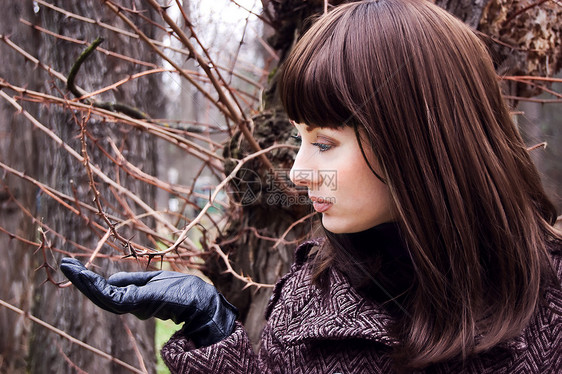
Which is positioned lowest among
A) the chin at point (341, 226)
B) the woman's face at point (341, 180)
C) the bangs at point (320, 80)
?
the chin at point (341, 226)

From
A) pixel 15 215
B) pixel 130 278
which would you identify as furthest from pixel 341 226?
pixel 15 215

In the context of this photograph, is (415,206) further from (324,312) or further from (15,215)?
(15,215)

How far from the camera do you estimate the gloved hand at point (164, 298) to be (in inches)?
38.5

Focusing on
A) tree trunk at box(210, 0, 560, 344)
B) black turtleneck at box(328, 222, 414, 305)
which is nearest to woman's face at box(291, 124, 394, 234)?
black turtleneck at box(328, 222, 414, 305)

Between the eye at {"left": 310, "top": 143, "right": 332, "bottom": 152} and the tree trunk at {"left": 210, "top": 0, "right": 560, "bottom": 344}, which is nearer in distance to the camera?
the eye at {"left": 310, "top": 143, "right": 332, "bottom": 152}

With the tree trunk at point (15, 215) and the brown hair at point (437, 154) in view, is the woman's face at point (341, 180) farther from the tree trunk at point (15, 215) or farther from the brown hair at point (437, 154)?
the tree trunk at point (15, 215)

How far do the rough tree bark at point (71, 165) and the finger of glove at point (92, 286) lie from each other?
37.8 inches

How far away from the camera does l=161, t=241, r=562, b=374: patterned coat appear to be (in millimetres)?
990

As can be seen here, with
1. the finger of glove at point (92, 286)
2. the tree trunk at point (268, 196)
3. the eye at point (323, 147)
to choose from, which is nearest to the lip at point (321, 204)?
the eye at point (323, 147)

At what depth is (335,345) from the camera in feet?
3.52

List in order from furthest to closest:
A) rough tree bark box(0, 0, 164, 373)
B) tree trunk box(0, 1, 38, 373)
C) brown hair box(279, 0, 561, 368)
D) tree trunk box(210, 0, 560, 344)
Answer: tree trunk box(0, 1, 38, 373), rough tree bark box(0, 0, 164, 373), tree trunk box(210, 0, 560, 344), brown hair box(279, 0, 561, 368)

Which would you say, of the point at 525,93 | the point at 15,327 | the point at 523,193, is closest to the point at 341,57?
the point at 523,193

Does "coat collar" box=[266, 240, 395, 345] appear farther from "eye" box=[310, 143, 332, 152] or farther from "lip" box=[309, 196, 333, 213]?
"eye" box=[310, 143, 332, 152]

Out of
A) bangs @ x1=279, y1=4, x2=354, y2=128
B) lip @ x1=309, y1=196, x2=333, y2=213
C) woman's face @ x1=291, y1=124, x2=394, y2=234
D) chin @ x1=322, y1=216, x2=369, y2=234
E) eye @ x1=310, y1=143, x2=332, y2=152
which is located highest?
bangs @ x1=279, y1=4, x2=354, y2=128
